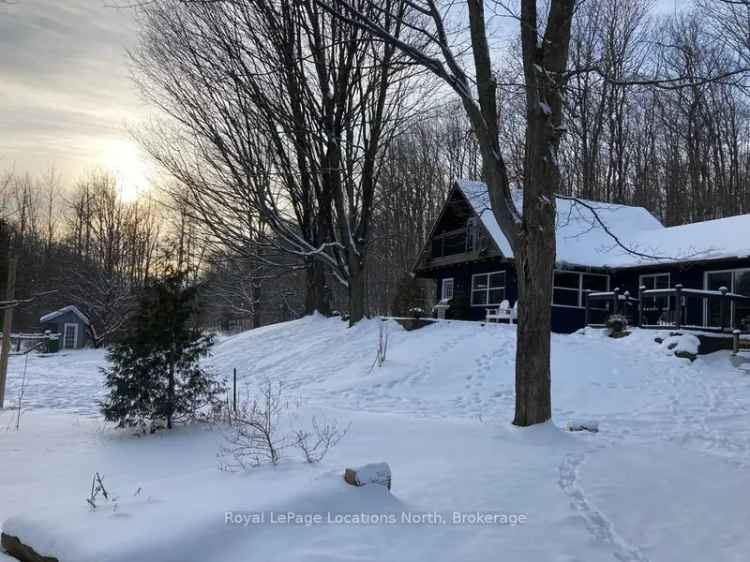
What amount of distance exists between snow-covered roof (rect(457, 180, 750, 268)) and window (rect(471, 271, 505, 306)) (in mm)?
2104

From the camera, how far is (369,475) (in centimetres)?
475

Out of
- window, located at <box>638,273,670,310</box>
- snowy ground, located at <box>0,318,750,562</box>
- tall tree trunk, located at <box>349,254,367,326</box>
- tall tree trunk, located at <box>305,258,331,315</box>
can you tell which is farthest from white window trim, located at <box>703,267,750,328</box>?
tall tree trunk, located at <box>305,258,331,315</box>

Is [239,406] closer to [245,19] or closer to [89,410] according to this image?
[89,410]

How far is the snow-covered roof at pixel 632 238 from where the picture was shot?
61.6 ft

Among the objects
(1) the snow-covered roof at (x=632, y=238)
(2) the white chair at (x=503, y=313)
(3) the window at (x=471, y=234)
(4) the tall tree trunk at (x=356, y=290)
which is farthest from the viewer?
(3) the window at (x=471, y=234)

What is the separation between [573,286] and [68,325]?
2424 cm

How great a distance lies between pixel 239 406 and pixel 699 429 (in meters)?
7.14

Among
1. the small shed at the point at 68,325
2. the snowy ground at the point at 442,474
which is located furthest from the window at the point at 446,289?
the small shed at the point at 68,325

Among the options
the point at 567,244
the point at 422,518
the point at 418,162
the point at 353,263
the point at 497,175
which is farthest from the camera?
the point at 418,162

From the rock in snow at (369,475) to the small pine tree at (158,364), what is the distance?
14.9ft

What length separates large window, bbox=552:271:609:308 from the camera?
22.4 meters

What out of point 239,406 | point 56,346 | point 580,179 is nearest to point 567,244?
point 580,179

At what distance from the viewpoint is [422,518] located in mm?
4527

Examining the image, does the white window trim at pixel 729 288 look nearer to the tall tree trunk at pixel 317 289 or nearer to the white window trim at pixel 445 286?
the white window trim at pixel 445 286
